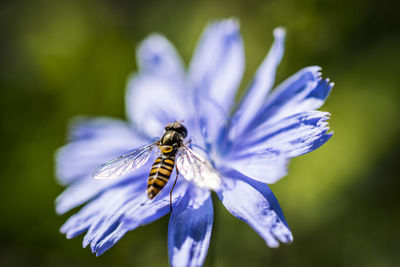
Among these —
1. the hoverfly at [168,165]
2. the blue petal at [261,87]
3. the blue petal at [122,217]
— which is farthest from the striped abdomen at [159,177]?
the blue petal at [261,87]

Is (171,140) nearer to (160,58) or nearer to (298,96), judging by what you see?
(298,96)

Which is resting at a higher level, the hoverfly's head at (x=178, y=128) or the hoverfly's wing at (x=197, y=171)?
the hoverfly's head at (x=178, y=128)

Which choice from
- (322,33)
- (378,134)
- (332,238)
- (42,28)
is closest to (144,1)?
(42,28)

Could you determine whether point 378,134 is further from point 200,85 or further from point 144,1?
point 144,1

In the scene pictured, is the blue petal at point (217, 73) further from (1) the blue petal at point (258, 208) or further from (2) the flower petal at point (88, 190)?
(1) the blue petal at point (258, 208)

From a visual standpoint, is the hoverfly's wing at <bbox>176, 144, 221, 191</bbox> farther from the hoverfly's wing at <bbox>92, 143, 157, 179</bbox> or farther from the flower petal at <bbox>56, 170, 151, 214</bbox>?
the flower petal at <bbox>56, 170, 151, 214</bbox>

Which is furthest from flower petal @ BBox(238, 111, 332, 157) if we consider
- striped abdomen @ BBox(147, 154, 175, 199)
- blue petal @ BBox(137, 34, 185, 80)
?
blue petal @ BBox(137, 34, 185, 80)
